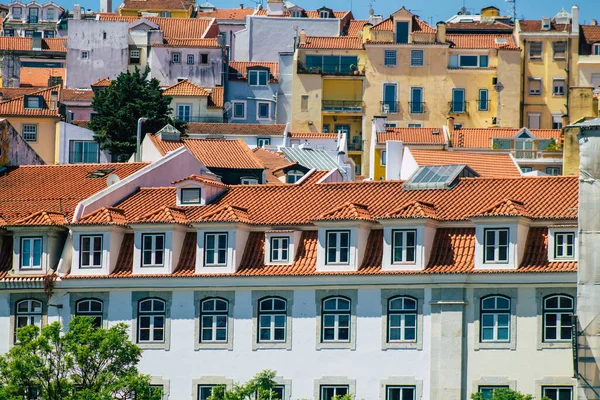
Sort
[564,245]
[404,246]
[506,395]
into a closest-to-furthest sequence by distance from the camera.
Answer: [506,395] < [564,245] < [404,246]

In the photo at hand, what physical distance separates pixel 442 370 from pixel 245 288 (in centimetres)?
644

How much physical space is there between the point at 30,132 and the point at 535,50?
1542 inches

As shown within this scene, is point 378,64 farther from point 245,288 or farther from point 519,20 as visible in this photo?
point 245,288

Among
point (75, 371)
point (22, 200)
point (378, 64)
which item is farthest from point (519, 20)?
point (75, 371)

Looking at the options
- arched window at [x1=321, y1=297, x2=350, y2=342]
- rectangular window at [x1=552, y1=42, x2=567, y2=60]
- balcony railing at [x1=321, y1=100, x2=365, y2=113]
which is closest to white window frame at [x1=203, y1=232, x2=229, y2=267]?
arched window at [x1=321, y1=297, x2=350, y2=342]

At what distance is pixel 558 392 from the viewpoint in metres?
53.1

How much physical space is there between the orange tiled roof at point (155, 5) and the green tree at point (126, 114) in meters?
62.3

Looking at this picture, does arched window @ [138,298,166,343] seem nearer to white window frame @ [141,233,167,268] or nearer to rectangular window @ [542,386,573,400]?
white window frame @ [141,233,167,268]

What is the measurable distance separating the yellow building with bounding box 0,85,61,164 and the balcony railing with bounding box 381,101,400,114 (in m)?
25.4

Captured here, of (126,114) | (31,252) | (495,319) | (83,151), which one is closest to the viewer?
(495,319)

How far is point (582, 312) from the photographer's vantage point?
160 ft

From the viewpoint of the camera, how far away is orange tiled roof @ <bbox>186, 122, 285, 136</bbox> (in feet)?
381

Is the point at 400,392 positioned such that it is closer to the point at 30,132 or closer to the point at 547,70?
the point at 30,132

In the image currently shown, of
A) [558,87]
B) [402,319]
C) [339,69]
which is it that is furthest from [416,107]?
[402,319]
